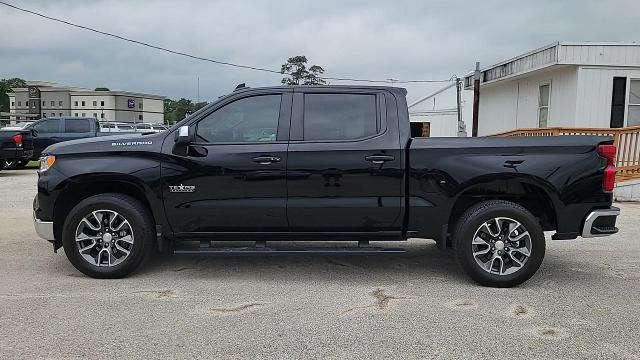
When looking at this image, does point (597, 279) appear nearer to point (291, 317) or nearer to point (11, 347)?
point (291, 317)

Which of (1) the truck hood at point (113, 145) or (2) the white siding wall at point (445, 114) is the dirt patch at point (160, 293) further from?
(2) the white siding wall at point (445, 114)

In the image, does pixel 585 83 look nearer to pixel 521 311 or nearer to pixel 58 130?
pixel 521 311

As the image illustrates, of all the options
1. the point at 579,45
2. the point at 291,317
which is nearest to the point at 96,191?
the point at 291,317

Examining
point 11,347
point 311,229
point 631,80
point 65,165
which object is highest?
point 631,80

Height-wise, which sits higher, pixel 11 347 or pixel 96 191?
pixel 96 191

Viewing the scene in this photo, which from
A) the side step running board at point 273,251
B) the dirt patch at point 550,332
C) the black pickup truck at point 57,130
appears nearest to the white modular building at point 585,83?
the side step running board at point 273,251

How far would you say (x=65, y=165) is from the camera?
5.52 metres

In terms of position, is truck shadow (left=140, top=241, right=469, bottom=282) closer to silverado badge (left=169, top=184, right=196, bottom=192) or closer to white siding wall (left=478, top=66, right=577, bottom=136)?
silverado badge (left=169, top=184, right=196, bottom=192)

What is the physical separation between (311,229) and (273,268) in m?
0.86

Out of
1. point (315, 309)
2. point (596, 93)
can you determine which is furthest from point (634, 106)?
point (315, 309)

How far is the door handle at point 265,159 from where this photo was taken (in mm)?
5426

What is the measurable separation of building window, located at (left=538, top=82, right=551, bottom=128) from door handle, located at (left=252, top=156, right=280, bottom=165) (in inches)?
501

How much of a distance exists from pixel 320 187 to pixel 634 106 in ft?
40.4

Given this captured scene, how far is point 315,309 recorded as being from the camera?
15.6ft
